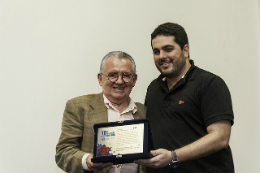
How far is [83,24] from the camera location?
3270 millimetres

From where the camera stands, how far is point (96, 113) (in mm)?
2289

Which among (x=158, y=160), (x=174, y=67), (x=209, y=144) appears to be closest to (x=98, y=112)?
(x=158, y=160)

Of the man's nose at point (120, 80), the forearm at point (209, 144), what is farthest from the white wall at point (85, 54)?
the forearm at point (209, 144)

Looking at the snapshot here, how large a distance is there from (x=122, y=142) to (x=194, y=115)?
668mm

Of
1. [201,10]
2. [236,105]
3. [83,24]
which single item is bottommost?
[236,105]

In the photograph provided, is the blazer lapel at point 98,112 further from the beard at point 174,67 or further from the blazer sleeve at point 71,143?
the beard at point 174,67

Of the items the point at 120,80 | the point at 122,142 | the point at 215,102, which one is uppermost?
the point at 120,80

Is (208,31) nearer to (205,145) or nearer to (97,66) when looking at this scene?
(97,66)

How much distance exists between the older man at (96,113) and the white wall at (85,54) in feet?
2.92

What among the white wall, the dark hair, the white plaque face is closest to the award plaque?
the white plaque face

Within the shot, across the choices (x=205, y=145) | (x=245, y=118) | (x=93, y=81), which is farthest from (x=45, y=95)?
(x=245, y=118)

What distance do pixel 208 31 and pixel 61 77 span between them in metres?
1.89

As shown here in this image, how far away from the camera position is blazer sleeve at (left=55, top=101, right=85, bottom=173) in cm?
211

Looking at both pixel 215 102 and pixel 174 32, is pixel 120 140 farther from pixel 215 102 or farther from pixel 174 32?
pixel 174 32
